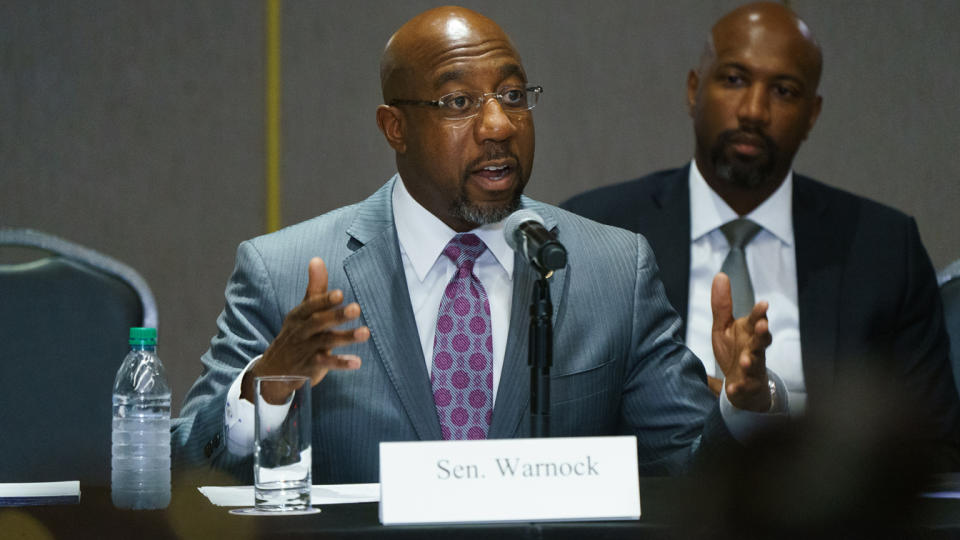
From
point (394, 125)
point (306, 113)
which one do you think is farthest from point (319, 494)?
point (306, 113)

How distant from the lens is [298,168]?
137 inches

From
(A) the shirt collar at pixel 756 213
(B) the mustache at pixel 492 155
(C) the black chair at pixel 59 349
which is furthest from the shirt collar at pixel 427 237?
(A) the shirt collar at pixel 756 213

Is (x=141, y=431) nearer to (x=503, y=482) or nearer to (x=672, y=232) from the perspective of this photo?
(x=503, y=482)

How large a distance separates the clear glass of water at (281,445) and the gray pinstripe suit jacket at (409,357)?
1.42ft

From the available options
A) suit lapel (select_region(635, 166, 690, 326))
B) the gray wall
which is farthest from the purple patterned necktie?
the gray wall

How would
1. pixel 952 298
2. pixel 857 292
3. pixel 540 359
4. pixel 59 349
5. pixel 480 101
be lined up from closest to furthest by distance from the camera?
1. pixel 540 359
2. pixel 480 101
3. pixel 59 349
4. pixel 952 298
5. pixel 857 292

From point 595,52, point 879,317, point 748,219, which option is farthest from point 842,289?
point 595,52

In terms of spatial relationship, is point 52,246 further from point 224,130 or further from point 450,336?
point 224,130

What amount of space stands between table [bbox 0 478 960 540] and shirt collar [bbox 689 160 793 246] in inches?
56.3

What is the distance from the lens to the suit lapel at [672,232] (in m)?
2.69

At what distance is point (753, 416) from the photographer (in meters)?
1.69

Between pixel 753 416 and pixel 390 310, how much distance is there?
2.09 feet

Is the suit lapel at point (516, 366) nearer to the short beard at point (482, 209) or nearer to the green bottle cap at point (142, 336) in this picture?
the short beard at point (482, 209)

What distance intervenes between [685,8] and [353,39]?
1026 mm
